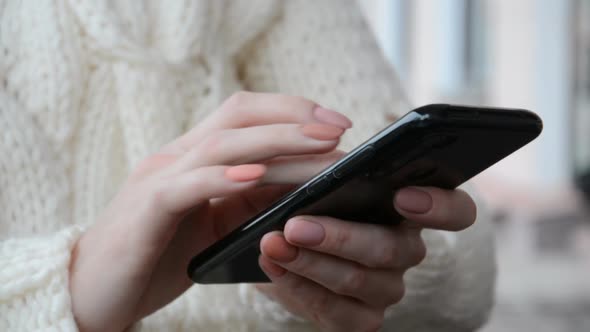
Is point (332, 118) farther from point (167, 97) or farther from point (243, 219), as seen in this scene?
point (167, 97)

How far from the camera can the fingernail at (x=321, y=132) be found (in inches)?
16.0

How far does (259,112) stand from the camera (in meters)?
0.45

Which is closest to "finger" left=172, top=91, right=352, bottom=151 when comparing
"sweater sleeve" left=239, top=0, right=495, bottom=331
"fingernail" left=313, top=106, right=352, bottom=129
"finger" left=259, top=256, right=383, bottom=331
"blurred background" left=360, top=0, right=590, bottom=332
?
"fingernail" left=313, top=106, right=352, bottom=129

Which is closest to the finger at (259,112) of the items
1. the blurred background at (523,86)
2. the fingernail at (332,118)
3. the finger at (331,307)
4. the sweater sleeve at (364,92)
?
the fingernail at (332,118)

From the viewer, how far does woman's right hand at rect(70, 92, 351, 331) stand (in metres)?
0.41

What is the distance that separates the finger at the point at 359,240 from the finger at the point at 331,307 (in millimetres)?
42

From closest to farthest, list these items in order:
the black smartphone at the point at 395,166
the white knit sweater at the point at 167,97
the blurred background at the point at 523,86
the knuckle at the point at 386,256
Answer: the black smartphone at the point at 395,166, the knuckle at the point at 386,256, the white knit sweater at the point at 167,97, the blurred background at the point at 523,86

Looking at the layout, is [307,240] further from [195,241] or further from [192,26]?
[192,26]

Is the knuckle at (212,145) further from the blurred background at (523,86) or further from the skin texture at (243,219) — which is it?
the blurred background at (523,86)

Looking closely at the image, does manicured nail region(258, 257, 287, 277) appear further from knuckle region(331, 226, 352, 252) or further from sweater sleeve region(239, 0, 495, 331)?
sweater sleeve region(239, 0, 495, 331)

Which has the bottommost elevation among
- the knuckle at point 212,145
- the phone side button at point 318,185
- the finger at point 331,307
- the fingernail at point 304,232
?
the finger at point 331,307

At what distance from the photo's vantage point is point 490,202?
9.23 feet

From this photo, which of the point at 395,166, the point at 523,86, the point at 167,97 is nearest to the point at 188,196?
the point at 395,166

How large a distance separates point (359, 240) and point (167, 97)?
0.97 feet
